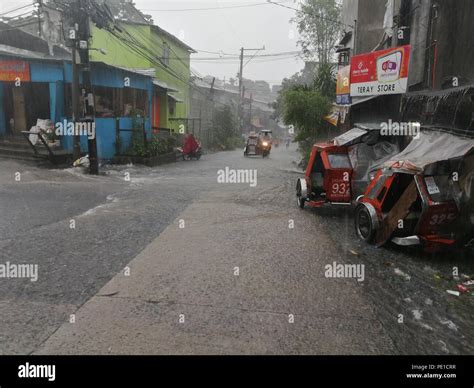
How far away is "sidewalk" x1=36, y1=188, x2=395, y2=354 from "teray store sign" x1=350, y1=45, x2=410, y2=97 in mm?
5592

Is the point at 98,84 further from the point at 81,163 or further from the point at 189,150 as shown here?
the point at 189,150

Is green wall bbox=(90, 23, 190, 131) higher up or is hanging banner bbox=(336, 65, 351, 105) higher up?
green wall bbox=(90, 23, 190, 131)

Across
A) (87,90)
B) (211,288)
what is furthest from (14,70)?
(211,288)

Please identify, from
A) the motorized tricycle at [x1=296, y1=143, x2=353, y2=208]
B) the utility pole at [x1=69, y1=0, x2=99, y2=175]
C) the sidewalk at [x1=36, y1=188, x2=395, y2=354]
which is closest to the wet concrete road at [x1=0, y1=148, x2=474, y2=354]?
the sidewalk at [x1=36, y1=188, x2=395, y2=354]

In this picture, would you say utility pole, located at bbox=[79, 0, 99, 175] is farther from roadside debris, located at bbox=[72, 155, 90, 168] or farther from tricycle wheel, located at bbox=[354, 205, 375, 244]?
tricycle wheel, located at bbox=[354, 205, 375, 244]

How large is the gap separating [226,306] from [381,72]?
30.4ft

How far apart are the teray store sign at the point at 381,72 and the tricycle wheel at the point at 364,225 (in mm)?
4837

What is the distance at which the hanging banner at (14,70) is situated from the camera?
16922 millimetres

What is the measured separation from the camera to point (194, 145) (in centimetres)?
2509

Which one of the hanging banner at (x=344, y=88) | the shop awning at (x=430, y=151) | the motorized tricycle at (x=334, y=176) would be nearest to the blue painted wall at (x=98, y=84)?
the hanging banner at (x=344, y=88)

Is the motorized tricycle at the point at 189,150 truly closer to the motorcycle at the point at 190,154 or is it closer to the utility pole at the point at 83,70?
the motorcycle at the point at 190,154

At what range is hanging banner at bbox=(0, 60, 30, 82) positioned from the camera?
16.9m
